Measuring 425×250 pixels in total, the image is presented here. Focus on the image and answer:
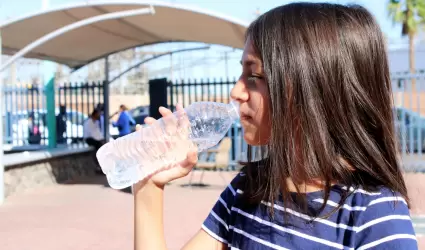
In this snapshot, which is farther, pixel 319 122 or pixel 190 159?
pixel 190 159

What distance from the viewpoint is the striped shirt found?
1198 mm

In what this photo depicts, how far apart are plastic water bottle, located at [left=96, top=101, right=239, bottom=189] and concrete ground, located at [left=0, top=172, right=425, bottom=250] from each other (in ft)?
10.2

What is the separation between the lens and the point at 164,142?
5.41ft

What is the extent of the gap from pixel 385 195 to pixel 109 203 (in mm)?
8100

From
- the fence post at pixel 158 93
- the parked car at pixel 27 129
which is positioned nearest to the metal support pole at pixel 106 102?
the parked car at pixel 27 129

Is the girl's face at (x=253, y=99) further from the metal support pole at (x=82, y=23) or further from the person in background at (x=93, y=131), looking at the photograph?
the person in background at (x=93, y=131)

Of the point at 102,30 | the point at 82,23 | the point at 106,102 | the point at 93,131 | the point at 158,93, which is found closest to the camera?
the point at 82,23

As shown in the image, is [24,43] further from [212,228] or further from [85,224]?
[212,228]

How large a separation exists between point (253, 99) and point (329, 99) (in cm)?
20

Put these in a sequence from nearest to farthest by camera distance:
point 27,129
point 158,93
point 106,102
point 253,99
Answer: point 253,99, point 158,93, point 106,102, point 27,129

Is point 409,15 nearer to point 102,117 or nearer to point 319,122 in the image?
point 102,117

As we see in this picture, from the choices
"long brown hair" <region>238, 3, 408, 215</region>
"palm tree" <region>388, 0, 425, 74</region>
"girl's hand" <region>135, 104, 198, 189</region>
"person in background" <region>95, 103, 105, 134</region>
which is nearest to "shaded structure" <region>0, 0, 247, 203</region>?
"person in background" <region>95, 103, 105, 134</region>

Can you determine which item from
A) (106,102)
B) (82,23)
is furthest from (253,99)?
(106,102)

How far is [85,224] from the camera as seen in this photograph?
728cm
